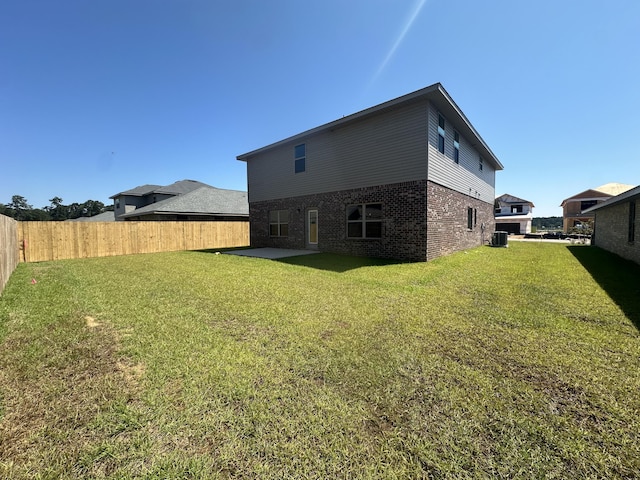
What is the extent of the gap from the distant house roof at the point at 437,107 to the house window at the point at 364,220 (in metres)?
3.44

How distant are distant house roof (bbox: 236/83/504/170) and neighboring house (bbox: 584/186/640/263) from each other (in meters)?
5.76

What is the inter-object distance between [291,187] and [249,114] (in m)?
5.16

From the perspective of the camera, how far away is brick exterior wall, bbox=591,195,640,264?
9.52 m

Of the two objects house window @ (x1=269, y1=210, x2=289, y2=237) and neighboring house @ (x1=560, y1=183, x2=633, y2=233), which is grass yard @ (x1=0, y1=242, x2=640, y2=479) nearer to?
house window @ (x1=269, y1=210, x2=289, y2=237)

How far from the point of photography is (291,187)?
13656mm

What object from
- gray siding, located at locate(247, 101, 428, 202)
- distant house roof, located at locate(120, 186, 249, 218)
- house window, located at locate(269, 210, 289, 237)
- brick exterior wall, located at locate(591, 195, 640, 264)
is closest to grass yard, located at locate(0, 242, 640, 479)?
gray siding, located at locate(247, 101, 428, 202)

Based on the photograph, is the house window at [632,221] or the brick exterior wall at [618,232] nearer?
the brick exterior wall at [618,232]

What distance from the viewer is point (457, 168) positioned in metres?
11.9

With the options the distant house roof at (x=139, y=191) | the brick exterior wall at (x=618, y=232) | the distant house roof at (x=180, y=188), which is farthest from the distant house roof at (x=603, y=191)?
the distant house roof at (x=139, y=191)

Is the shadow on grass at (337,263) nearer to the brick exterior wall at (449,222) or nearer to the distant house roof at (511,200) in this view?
the brick exterior wall at (449,222)

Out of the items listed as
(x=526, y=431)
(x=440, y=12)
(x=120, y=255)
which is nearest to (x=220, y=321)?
(x=526, y=431)

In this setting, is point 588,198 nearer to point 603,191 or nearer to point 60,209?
point 603,191

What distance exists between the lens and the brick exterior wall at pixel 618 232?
9.52 m

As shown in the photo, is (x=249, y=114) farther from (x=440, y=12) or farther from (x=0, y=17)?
(x=440, y=12)
